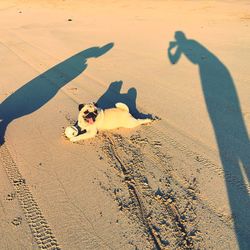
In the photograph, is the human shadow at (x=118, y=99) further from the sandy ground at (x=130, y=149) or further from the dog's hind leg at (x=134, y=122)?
the dog's hind leg at (x=134, y=122)

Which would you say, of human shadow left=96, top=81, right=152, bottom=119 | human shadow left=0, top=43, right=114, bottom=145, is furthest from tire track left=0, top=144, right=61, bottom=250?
human shadow left=96, top=81, right=152, bottom=119

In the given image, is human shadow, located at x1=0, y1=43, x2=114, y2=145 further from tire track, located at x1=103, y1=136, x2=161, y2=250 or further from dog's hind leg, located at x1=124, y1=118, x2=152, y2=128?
dog's hind leg, located at x1=124, y1=118, x2=152, y2=128

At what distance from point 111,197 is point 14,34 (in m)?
10.3

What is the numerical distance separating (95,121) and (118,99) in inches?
68.1

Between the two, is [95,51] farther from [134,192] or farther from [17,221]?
[17,221]

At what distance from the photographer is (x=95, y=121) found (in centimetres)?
537

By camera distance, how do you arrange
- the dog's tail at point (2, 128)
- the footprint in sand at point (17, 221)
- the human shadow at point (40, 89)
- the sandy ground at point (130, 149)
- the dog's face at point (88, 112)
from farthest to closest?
the human shadow at point (40, 89)
the dog's tail at point (2, 128)
the dog's face at point (88, 112)
the footprint in sand at point (17, 221)
the sandy ground at point (130, 149)

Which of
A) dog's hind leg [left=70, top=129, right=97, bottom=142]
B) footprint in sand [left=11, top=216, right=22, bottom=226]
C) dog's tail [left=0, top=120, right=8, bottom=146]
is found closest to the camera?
footprint in sand [left=11, top=216, right=22, bottom=226]

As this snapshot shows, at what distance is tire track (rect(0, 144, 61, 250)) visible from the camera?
384 centimetres

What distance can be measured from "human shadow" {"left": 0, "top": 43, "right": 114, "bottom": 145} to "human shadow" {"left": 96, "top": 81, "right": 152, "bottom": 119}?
106 centimetres

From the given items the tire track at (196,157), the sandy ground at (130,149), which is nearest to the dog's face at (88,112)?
the sandy ground at (130,149)

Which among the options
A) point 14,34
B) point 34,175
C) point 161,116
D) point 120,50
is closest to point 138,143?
point 161,116

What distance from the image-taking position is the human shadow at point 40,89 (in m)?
6.61

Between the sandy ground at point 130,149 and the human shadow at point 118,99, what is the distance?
4 centimetres
